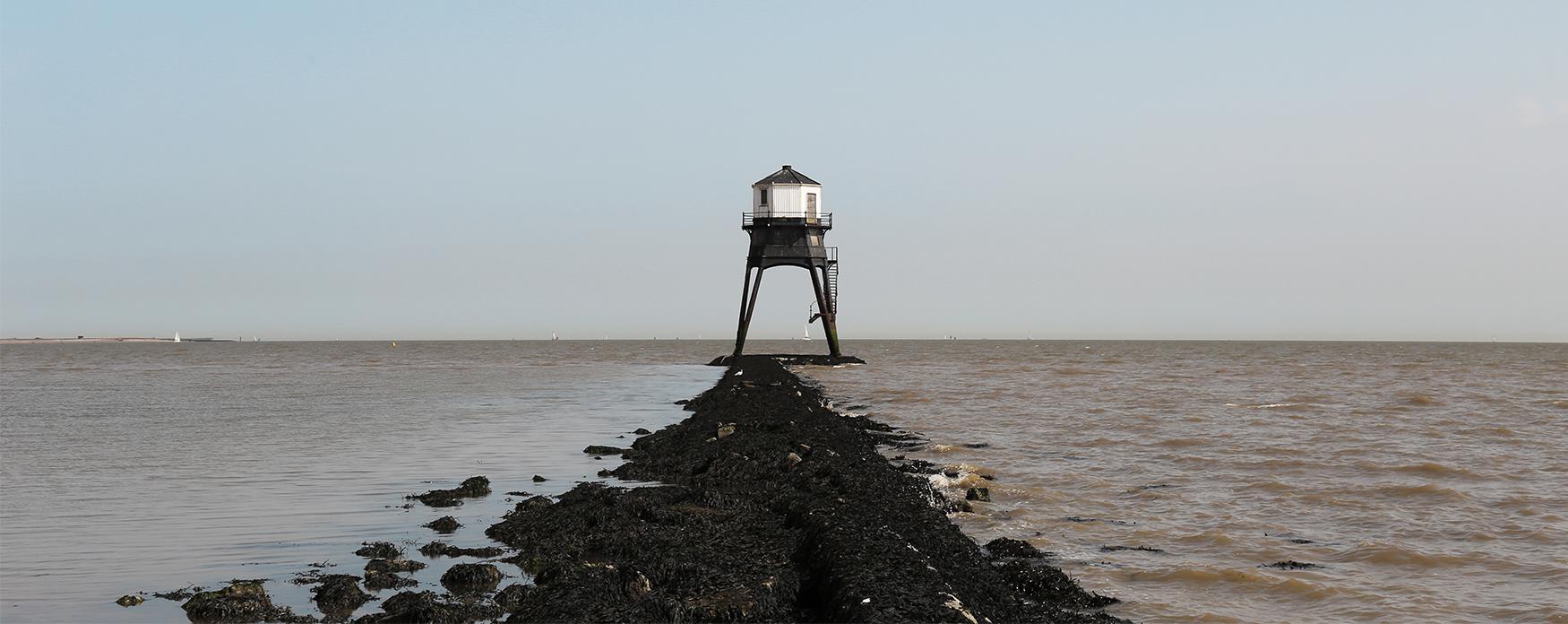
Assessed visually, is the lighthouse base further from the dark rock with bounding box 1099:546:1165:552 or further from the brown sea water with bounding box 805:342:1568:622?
the dark rock with bounding box 1099:546:1165:552

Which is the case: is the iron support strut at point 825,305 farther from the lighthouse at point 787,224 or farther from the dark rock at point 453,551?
the dark rock at point 453,551

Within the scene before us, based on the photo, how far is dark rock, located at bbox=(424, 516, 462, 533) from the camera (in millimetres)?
11812

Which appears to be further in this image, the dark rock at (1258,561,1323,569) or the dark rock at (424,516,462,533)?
the dark rock at (424,516,462,533)

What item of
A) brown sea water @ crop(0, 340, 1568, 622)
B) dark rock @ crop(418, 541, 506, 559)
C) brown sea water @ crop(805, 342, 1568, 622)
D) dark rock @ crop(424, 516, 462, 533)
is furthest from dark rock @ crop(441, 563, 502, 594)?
brown sea water @ crop(805, 342, 1568, 622)

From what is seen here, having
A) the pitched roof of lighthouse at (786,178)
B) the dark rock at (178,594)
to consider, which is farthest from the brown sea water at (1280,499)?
the pitched roof of lighthouse at (786,178)

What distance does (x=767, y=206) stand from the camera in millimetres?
51906

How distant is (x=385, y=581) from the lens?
9.27 metres

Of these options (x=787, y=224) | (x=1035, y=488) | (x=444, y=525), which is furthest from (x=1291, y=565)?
(x=787, y=224)

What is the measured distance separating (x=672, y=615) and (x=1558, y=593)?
293 inches

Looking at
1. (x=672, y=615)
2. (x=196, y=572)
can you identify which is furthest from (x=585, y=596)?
(x=196, y=572)

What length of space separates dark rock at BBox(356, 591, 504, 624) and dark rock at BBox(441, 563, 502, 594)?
0.56 meters

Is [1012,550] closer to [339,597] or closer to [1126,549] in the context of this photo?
[1126,549]

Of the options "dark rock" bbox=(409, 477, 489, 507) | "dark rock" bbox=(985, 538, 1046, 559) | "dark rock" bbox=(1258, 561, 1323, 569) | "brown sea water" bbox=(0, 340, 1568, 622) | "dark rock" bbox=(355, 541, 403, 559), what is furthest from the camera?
"dark rock" bbox=(409, 477, 489, 507)

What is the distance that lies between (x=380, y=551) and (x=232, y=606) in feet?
7.21
